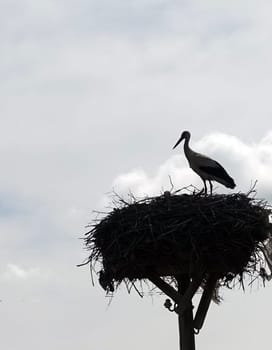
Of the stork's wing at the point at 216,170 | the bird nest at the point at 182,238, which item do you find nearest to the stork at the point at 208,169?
the stork's wing at the point at 216,170

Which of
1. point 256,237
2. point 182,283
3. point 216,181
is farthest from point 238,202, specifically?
point 216,181

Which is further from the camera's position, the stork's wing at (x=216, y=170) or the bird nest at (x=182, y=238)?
the stork's wing at (x=216, y=170)

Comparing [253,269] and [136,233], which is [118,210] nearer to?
[136,233]

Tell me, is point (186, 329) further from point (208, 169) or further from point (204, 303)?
point (208, 169)

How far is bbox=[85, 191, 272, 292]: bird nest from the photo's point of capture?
10.5m

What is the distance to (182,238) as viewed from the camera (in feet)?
34.1

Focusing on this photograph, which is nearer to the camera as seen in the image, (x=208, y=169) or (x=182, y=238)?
(x=182, y=238)

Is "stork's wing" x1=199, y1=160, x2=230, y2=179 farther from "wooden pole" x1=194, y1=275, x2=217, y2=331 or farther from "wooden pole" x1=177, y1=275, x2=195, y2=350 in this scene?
"wooden pole" x1=177, y1=275, x2=195, y2=350

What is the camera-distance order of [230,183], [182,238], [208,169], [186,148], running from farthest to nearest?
1. [186,148]
2. [208,169]
3. [230,183]
4. [182,238]

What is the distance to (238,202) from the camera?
11.2 m

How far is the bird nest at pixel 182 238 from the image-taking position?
10.5 meters

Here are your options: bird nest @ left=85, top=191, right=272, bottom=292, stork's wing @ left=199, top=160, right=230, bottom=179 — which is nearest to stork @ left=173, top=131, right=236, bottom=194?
stork's wing @ left=199, top=160, right=230, bottom=179

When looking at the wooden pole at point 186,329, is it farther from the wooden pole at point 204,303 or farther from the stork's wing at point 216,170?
the stork's wing at point 216,170

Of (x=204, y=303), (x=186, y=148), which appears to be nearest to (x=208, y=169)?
(x=186, y=148)
